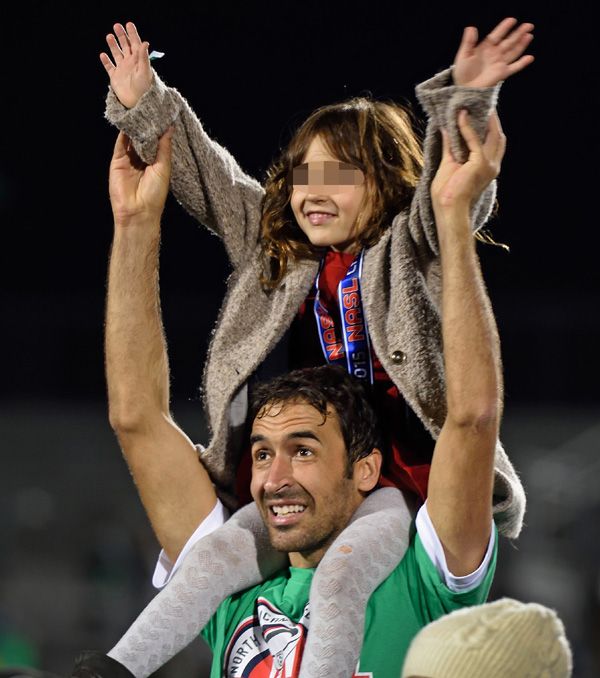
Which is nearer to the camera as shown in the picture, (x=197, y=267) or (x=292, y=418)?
(x=292, y=418)

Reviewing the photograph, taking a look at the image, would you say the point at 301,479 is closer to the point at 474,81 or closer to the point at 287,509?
the point at 287,509

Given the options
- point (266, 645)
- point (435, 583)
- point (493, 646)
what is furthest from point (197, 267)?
point (493, 646)

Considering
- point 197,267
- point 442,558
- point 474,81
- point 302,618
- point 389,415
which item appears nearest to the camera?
point 474,81

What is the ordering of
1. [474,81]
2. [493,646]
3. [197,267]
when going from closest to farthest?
[493,646]
[474,81]
[197,267]

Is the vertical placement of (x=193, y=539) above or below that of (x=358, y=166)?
below

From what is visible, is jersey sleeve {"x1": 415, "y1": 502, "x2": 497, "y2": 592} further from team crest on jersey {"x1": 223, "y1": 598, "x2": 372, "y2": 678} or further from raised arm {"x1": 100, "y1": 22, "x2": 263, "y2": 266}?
raised arm {"x1": 100, "y1": 22, "x2": 263, "y2": 266}

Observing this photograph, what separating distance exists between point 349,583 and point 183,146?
91 centimetres

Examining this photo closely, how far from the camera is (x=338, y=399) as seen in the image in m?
2.48

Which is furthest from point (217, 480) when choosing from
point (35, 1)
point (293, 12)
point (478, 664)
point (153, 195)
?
point (35, 1)

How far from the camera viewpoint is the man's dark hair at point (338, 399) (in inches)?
98.0

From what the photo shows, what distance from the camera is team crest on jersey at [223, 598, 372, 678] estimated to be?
2420 millimetres

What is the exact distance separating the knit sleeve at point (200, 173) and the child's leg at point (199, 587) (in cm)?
54

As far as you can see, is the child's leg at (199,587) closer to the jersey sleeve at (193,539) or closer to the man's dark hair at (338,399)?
the jersey sleeve at (193,539)

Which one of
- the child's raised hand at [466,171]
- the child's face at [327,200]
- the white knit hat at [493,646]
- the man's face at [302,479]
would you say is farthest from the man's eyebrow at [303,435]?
the white knit hat at [493,646]
